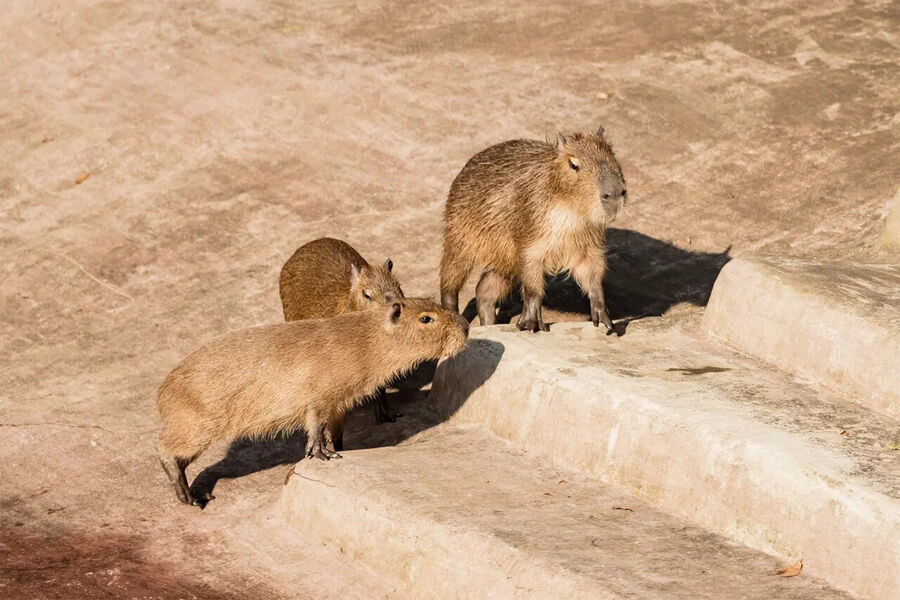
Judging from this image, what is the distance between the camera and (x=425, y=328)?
6.59m

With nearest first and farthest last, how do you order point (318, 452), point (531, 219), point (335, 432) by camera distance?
point (318, 452)
point (335, 432)
point (531, 219)

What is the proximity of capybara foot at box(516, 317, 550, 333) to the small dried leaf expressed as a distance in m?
2.41

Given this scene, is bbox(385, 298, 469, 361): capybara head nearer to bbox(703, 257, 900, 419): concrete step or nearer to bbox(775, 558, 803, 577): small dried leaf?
bbox(703, 257, 900, 419): concrete step

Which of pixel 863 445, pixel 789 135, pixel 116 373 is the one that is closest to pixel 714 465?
pixel 863 445

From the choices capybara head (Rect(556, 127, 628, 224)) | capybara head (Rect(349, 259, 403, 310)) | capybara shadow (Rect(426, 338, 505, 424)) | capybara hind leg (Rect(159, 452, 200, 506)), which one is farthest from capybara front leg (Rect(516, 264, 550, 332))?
capybara hind leg (Rect(159, 452, 200, 506))

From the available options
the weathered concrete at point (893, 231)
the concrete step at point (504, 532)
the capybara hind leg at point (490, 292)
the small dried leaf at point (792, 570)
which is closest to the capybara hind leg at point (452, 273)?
the capybara hind leg at point (490, 292)

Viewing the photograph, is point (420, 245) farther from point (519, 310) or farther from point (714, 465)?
point (714, 465)

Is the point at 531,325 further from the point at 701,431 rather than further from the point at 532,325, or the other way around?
the point at 701,431

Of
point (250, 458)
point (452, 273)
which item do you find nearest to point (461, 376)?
point (452, 273)

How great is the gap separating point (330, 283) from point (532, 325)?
132 centimetres

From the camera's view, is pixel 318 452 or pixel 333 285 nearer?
pixel 318 452

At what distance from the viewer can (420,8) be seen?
42.6 ft

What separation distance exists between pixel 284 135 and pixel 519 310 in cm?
310

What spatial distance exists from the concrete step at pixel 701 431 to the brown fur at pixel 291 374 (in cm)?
52
